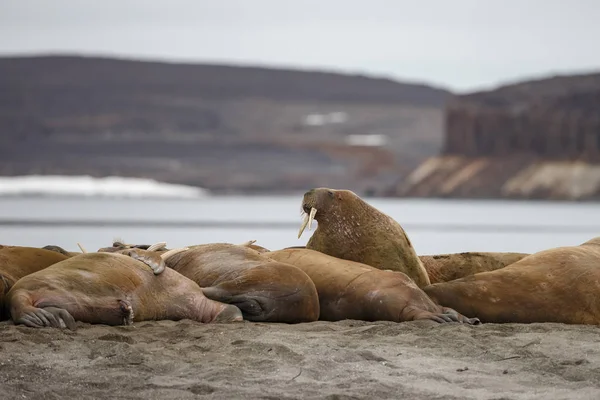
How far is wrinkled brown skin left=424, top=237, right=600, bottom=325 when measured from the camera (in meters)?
9.98

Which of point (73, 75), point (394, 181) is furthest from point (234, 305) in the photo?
point (73, 75)

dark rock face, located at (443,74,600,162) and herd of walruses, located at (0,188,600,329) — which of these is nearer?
herd of walruses, located at (0,188,600,329)

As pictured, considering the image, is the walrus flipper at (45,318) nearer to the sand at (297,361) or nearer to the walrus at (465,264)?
the sand at (297,361)

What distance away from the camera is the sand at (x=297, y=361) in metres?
7.23

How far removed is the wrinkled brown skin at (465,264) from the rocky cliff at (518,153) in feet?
348

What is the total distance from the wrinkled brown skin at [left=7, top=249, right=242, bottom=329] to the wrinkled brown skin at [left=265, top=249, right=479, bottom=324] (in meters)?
0.78

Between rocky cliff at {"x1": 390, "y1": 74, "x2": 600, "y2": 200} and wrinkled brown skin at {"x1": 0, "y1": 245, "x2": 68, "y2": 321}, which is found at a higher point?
wrinkled brown skin at {"x1": 0, "y1": 245, "x2": 68, "y2": 321}

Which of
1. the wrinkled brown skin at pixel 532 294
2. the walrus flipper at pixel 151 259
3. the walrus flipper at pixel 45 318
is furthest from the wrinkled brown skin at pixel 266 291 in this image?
the walrus flipper at pixel 45 318

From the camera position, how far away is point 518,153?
418 ft

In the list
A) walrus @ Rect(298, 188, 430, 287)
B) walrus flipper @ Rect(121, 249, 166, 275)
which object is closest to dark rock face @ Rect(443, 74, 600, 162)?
walrus @ Rect(298, 188, 430, 287)

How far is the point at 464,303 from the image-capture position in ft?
33.0

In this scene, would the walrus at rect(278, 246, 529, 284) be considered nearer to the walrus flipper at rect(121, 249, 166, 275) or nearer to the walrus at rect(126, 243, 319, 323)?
the walrus at rect(126, 243, 319, 323)

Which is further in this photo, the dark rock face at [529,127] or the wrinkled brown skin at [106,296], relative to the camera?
the dark rock face at [529,127]

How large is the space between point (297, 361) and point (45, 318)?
1.80 m
